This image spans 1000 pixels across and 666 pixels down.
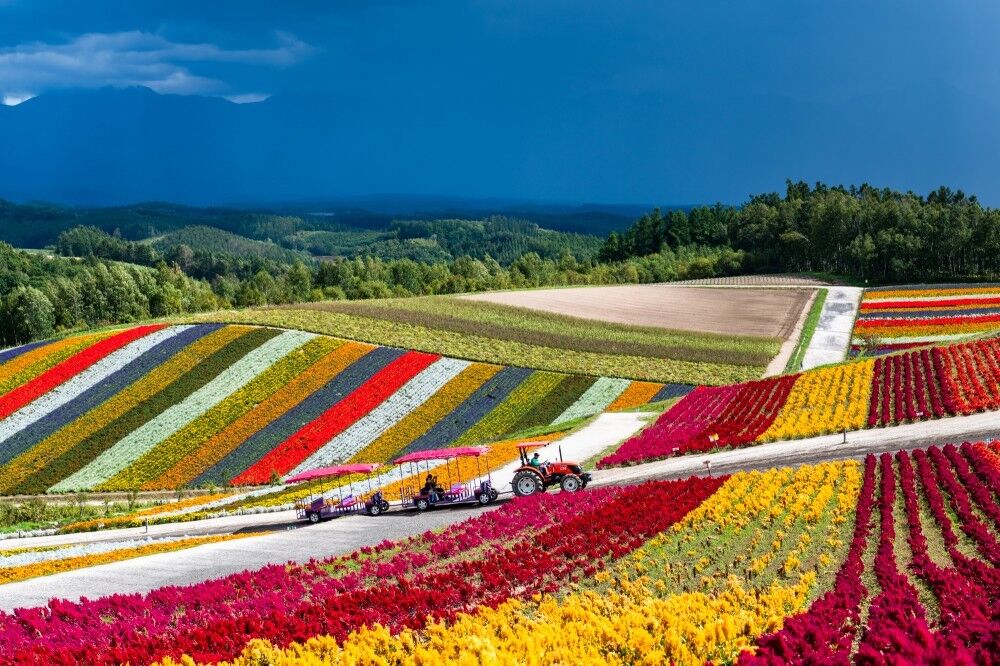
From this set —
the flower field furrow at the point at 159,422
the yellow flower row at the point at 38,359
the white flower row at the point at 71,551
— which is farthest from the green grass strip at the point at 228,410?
the white flower row at the point at 71,551

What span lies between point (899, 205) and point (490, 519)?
109 metres

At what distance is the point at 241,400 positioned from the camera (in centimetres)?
5281

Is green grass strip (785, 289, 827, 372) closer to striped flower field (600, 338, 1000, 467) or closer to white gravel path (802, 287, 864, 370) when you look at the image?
white gravel path (802, 287, 864, 370)

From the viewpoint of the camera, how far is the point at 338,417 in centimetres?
5150

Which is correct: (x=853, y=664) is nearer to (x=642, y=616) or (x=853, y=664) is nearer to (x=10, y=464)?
(x=642, y=616)

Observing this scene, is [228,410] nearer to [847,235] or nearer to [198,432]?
[198,432]

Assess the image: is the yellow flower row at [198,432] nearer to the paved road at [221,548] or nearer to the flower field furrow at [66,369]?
the paved road at [221,548]

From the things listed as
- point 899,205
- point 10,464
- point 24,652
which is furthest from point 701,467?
point 899,205

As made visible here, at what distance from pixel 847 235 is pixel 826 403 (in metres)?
86.4

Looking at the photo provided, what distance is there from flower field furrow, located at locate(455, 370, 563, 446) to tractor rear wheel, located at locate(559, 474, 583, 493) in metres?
16.2

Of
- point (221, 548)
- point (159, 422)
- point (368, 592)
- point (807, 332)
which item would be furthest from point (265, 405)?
point (807, 332)

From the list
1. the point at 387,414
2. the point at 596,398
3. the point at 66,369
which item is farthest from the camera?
the point at 66,369

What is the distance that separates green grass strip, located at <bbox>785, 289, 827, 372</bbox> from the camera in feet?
208

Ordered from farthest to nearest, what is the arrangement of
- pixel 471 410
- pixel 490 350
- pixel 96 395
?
1. pixel 490 350
2. pixel 471 410
3. pixel 96 395
